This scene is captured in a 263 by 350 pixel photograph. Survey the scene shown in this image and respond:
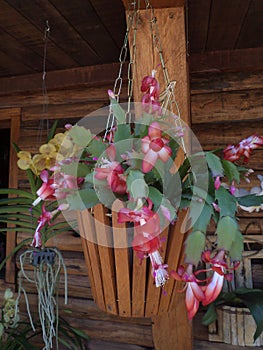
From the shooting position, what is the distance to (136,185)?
50 cm

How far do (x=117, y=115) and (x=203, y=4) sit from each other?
0.88m

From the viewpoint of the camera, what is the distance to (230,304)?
1.36 metres

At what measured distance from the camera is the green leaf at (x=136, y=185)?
0.49 meters

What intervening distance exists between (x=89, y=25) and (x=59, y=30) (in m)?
0.15

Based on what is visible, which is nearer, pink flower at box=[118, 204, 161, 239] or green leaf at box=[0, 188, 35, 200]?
pink flower at box=[118, 204, 161, 239]

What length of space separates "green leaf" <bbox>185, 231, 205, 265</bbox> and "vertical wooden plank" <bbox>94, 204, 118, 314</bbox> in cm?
18

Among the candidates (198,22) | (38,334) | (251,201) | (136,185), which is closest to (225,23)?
(198,22)

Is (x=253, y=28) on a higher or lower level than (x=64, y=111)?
higher

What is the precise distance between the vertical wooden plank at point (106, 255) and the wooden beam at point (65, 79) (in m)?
1.31

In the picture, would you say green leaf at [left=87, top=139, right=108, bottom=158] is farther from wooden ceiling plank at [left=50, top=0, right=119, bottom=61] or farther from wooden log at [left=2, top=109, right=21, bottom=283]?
wooden log at [left=2, top=109, right=21, bottom=283]

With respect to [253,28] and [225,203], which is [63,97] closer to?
[253,28]

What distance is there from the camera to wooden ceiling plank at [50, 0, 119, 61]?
49.2 inches

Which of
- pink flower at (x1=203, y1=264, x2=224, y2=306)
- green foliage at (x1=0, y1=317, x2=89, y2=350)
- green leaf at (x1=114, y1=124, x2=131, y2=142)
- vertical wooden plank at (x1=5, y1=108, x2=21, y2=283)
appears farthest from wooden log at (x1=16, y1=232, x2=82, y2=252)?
pink flower at (x1=203, y1=264, x2=224, y2=306)

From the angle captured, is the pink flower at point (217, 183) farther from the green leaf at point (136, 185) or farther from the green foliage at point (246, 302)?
the green foliage at point (246, 302)
